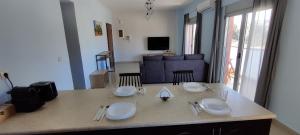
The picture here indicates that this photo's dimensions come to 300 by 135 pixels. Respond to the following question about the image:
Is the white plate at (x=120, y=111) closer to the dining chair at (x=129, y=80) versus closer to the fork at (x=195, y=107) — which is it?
the fork at (x=195, y=107)

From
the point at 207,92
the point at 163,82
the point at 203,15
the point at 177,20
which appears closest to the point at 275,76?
the point at 207,92

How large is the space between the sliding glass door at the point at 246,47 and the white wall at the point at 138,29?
13.8 ft

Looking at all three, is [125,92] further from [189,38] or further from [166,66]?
[189,38]

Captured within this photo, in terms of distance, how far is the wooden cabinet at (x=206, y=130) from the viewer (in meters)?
1.08

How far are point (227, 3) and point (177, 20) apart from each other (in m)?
4.22

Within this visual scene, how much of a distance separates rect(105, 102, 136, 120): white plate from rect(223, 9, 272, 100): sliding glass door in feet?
7.78

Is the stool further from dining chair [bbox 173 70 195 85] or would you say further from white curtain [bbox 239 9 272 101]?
white curtain [bbox 239 9 272 101]

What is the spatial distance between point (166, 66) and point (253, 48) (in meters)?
1.98

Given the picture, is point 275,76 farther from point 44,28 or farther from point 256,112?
point 44,28

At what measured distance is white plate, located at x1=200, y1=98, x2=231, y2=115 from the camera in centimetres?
114

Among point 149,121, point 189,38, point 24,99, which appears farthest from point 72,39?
point 189,38

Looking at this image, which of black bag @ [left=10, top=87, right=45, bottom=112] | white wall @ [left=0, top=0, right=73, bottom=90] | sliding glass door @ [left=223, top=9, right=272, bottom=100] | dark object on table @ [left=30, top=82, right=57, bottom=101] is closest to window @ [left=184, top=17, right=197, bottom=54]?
sliding glass door @ [left=223, top=9, right=272, bottom=100]

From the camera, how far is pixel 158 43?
7.59 metres

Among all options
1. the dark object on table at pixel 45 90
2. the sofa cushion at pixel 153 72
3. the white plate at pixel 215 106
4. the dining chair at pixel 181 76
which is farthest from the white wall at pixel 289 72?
the dark object on table at pixel 45 90
